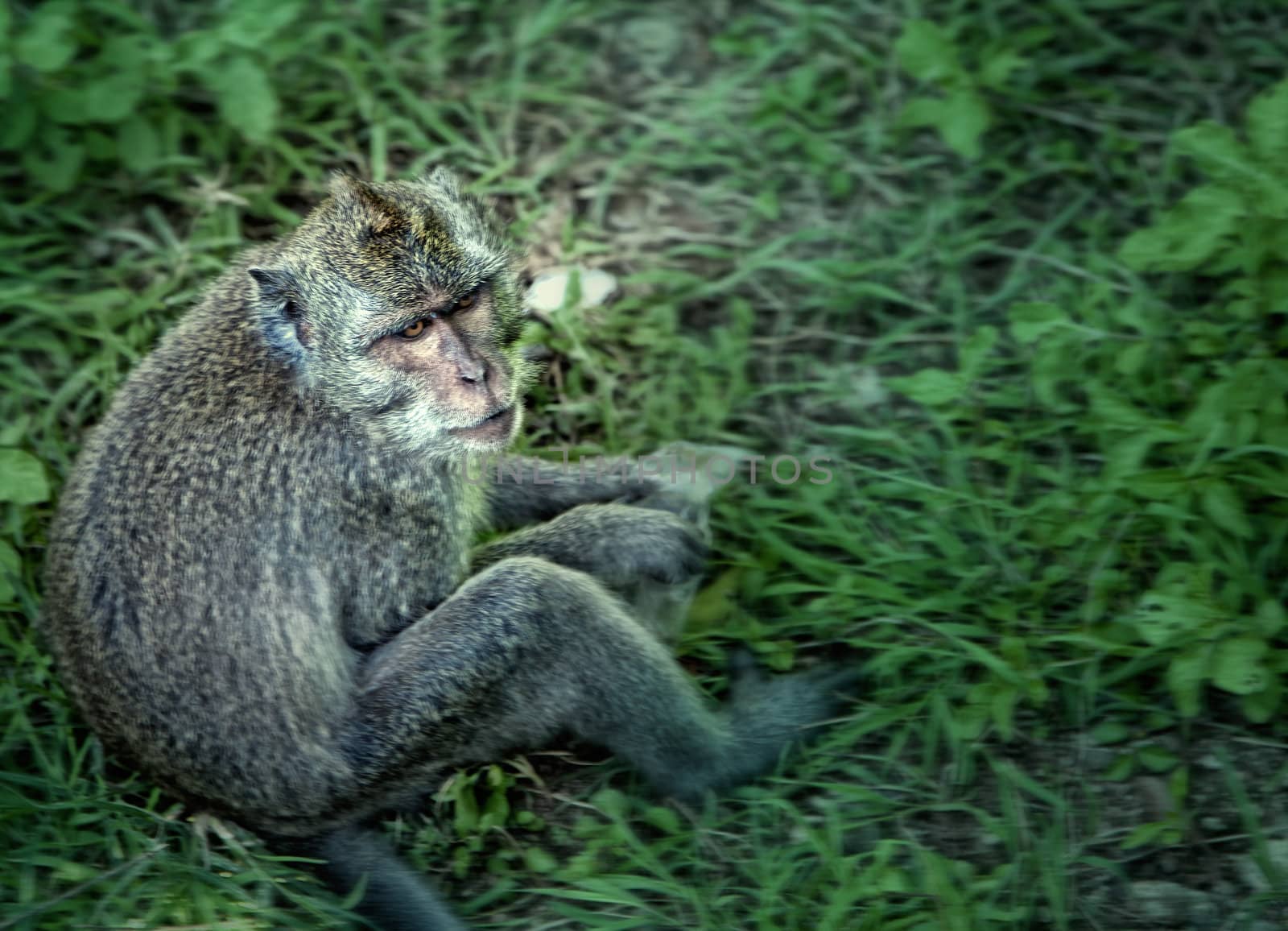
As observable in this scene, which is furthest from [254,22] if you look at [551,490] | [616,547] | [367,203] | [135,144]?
[616,547]

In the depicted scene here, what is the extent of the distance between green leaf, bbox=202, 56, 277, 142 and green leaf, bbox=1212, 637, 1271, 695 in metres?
3.61

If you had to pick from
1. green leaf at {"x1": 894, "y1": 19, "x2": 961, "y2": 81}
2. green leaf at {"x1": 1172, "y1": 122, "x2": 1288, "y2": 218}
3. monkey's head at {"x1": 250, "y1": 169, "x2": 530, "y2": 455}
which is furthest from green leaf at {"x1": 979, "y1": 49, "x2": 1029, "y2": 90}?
monkey's head at {"x1": 250, "y1": 169, "x2": 530, "y2": 455}

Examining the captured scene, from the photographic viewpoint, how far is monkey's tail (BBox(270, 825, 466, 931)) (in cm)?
352

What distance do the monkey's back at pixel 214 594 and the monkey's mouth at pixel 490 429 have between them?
36cm

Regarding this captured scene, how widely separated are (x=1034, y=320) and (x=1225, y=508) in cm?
81

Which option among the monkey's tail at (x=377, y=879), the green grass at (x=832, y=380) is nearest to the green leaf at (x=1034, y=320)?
the green grass at (x=832, y=380)

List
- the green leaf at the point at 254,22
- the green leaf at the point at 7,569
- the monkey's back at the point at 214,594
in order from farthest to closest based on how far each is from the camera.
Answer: the green leaf at the point at 254,22
the green leaf at the point at 7,569
the monkey's back at the point at 214,594

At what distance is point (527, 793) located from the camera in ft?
13.1

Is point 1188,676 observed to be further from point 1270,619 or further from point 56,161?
point 56,161

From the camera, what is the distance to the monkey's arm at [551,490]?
4488 mm

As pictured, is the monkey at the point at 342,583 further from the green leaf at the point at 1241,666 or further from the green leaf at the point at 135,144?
the green leaf at the point at 135,144

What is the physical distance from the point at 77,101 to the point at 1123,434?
12.5 ft

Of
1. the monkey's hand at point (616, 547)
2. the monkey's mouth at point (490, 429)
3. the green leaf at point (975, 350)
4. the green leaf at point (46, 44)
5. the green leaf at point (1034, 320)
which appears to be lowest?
the monkey's hand at point (616, 547)

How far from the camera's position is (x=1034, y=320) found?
13.7 feet
